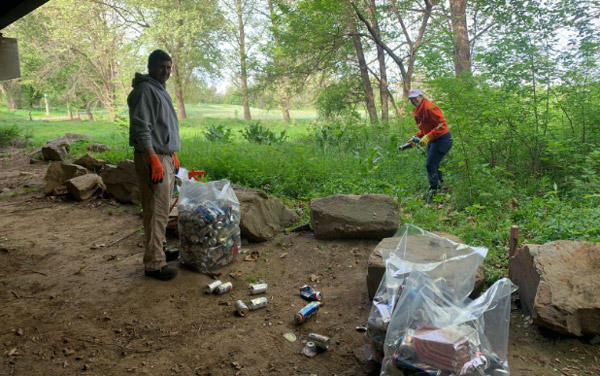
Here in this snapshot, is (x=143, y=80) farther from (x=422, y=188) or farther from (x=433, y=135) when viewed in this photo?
(x=422, y=188)

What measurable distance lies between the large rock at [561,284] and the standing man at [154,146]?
310cm

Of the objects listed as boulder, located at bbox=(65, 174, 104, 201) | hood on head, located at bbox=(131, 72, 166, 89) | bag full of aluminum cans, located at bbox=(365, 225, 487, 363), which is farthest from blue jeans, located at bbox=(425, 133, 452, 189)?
boulder, located at bbox=(65, 174, 104, 201)

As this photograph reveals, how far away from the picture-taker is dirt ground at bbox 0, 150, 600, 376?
2.56 metres

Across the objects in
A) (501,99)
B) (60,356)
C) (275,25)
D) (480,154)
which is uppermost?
(275,25)

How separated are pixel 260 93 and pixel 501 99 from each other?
32.2 ft

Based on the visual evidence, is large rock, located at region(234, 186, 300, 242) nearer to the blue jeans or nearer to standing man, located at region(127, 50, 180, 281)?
standing man, located at region(127, 50, 180, 281)

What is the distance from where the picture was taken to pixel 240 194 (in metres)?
4.91

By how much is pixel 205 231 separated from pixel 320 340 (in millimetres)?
1637

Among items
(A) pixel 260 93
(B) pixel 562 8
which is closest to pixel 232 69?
(A) pixel 260 93

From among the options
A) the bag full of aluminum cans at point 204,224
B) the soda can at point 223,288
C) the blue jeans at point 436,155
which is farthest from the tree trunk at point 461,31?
the soda can at point 223,288

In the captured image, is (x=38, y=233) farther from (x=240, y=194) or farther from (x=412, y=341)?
(x=412, y=341)

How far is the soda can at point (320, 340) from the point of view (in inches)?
107

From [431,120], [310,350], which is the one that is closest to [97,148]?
[431,120]

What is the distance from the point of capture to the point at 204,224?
3740 mm
